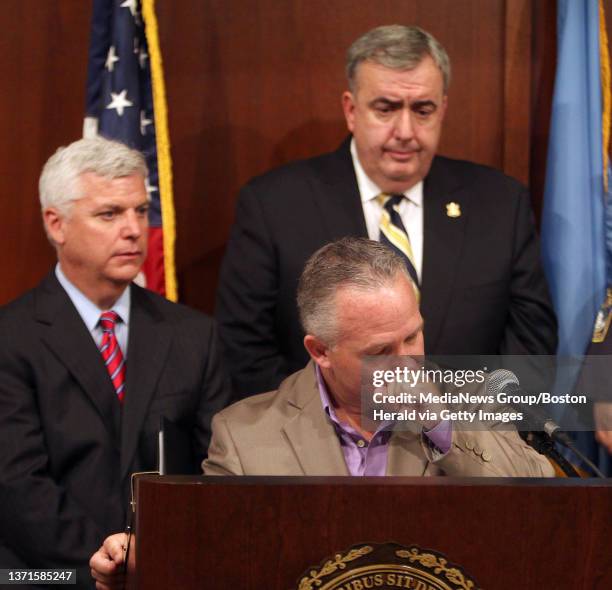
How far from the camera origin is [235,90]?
12.7 feet

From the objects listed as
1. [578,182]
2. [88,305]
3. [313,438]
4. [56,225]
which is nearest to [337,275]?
[313,438]

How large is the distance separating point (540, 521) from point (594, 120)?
227 centimetres

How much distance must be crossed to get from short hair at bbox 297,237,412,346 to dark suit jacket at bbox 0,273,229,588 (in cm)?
60

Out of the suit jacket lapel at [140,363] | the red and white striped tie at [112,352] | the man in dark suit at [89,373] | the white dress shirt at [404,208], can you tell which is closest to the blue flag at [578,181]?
the white dress shirt at [404,208]

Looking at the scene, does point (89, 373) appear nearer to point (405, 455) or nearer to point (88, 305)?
point (88, 305)

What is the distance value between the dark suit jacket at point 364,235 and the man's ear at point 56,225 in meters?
0.52

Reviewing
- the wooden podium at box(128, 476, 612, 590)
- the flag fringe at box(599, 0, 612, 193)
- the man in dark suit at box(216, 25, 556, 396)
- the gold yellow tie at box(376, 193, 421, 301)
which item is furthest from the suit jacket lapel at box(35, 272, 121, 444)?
the flag fringe at box(599, 0, 612, 193)

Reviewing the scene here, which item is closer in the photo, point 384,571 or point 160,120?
A: point 384,571

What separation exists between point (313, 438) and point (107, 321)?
974mm

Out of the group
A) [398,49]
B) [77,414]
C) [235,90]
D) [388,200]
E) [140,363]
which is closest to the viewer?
[77,414]

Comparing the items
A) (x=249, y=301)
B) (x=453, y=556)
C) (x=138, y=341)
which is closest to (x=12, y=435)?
(x=138, y=341)

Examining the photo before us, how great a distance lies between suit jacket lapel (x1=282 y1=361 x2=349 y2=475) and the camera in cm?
211

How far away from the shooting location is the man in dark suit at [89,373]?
2.67m

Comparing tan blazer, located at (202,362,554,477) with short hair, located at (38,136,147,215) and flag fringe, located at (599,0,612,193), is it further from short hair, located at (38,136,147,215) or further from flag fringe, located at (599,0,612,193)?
flag fringe, located at (599,0,612,193)
